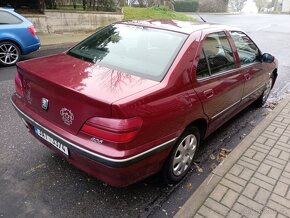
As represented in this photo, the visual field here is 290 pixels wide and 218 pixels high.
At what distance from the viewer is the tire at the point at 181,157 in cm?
312

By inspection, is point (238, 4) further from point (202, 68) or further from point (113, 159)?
point (113, 159)

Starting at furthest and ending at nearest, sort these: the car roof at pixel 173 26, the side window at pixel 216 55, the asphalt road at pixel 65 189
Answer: the car roof at pixel 173 26, the side window at pixel 216 55, the asphalt road at pixel 65 189

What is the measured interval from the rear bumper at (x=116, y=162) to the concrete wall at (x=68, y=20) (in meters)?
11.4

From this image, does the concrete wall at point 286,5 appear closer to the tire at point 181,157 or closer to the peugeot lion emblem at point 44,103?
the tire at point 181,157

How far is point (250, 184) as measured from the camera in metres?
3.35

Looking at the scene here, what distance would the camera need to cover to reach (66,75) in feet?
9.48

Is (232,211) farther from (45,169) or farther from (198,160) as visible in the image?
(45,169)

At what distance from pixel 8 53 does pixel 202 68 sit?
6.28 metres

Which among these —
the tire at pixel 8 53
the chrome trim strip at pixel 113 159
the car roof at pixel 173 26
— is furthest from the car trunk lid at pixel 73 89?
the tire at pixel 8 53

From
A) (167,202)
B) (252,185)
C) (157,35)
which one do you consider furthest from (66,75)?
(252,185)

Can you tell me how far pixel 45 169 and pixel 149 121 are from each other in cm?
157

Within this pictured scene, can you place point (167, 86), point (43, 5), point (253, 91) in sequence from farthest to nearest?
1. point (43, 5)
2. point (253, 91)
3. point (167, 86)

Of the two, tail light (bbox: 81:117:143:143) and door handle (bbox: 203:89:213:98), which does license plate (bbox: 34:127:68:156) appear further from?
door handle (bbox: 203:89:213:98)

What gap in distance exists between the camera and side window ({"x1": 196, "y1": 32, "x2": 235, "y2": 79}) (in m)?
3.38
